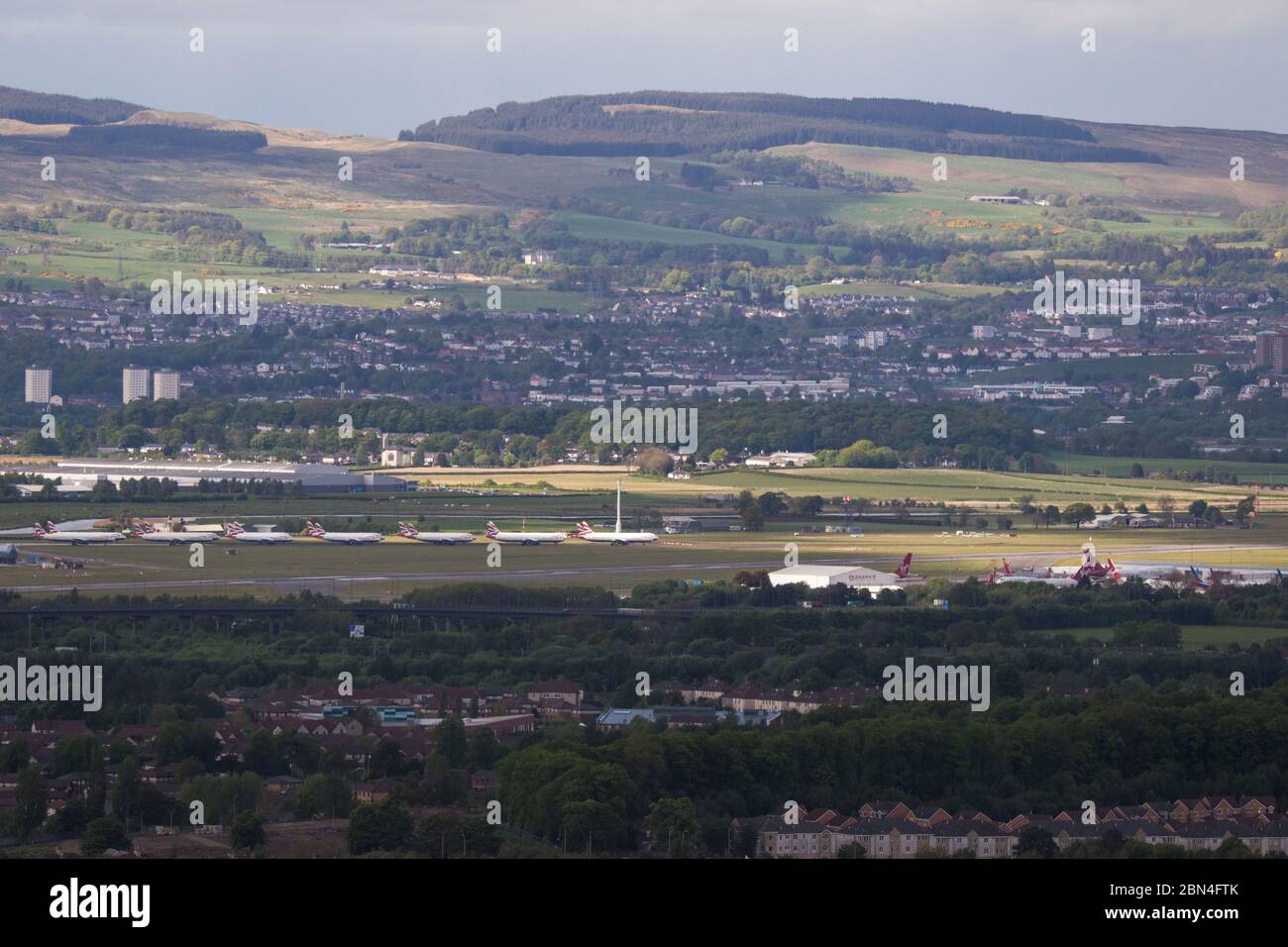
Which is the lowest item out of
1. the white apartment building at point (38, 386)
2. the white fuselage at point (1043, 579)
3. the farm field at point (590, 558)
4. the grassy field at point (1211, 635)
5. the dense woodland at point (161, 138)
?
the grassy field at point (1211, 635)

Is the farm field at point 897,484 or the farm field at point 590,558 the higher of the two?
the farm field at point 897,484

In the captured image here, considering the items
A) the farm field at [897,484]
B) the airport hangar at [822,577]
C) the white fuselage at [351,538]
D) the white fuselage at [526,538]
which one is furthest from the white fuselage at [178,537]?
the farm field at [897,484]

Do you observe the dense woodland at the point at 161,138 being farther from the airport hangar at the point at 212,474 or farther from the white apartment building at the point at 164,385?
the airport hangar at the point at 212,474

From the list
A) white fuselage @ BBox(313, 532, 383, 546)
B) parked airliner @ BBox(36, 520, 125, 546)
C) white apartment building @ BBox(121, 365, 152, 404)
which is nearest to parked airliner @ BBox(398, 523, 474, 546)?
white fuselage @ BBox(313, 532, 383, 546)

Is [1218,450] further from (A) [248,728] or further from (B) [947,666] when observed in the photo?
(A) [248,728]

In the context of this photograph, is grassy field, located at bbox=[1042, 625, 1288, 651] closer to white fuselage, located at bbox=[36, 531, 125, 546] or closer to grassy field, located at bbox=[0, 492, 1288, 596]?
grassy field, located at bbox=[0, 492, 1288, 596]
